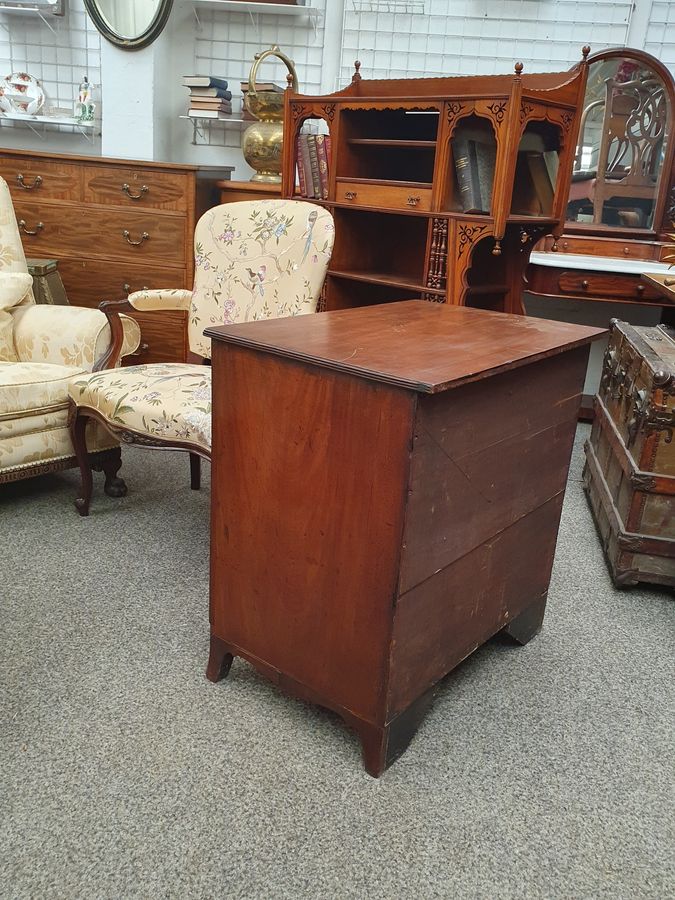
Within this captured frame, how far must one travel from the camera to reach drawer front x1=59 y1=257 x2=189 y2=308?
3631 millimetres

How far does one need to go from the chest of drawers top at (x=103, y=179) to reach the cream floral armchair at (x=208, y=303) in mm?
996

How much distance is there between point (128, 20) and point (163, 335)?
58.1 inches

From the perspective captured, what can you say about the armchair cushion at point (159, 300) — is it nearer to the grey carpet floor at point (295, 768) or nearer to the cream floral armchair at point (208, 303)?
the cream floral armchair at point (208, 303)

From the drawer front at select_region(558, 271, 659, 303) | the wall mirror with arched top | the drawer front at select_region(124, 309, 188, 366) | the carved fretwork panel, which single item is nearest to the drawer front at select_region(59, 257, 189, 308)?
the drawer front at select_region(124, 309, 188, 366)

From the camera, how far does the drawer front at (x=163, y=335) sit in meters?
3.61

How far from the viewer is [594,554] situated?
256cm

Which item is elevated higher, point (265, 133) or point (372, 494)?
point (265, 133)

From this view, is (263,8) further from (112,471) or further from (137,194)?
(112,471)

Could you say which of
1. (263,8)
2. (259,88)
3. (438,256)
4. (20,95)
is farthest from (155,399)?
A: (20,95)

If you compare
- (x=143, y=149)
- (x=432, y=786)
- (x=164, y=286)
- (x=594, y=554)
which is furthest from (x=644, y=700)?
(x=143, y=149)

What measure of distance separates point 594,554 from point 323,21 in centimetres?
281

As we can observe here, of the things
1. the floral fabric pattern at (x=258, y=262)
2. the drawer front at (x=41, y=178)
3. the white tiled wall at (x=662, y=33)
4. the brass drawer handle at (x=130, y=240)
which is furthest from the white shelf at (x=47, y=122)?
the white tiled wall at (x=662, y=33)

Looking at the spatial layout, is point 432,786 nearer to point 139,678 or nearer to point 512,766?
point 512,766

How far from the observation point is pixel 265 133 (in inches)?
141
